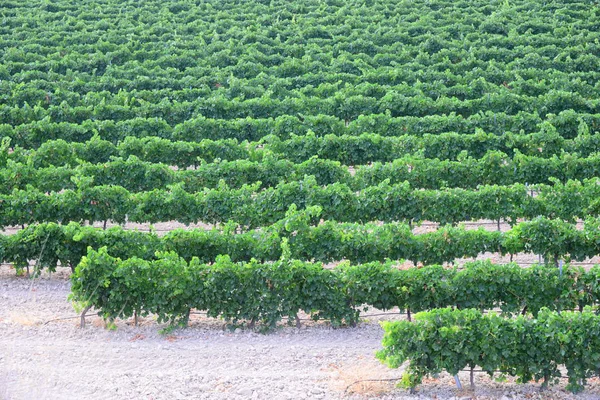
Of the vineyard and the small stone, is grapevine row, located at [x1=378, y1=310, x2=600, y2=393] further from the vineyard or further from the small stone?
the small stone

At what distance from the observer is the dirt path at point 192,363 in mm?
11945

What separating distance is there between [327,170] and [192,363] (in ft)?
23.4

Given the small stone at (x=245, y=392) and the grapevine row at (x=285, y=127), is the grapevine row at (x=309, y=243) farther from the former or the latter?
the grapevine row at (x=285, y=127)

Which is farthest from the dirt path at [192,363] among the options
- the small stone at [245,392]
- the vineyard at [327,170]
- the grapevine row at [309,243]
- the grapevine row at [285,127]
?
the grapevine row at [285,127]

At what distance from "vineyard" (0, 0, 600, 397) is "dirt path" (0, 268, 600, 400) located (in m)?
0.29

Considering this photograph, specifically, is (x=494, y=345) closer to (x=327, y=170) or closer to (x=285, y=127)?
(x=327, y=170)

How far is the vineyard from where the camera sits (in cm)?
1364

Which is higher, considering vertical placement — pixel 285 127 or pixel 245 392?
pixel 285 127

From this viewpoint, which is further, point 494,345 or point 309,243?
point 309,243

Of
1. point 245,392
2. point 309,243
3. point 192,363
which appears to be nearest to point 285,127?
point 309,243

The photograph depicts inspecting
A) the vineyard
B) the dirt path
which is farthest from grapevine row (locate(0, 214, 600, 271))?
the dirt path

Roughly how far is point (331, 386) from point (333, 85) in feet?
46.5

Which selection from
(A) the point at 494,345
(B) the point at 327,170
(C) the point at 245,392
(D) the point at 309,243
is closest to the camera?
(A) the point at 494,345

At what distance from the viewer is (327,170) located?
18.9 meters
